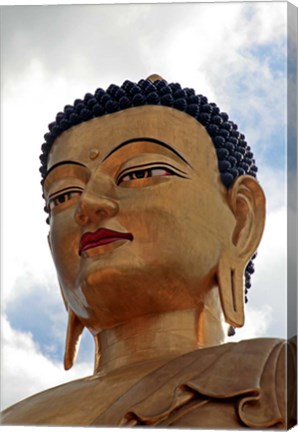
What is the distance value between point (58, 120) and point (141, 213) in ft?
3.15

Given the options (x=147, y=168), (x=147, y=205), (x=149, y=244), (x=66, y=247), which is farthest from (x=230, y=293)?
(x=66, y=247)

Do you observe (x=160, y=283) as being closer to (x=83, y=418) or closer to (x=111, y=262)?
(x=111, y=262)

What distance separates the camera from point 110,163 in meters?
9.73

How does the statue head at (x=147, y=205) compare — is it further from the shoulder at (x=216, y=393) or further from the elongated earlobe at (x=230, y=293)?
the shoulder at (x=216, y=393)

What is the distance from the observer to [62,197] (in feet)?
32.7

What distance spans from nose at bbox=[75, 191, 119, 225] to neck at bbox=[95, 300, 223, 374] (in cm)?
58

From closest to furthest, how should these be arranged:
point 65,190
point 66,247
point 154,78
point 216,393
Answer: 1. point 216,393
2. point 66,247
3. point 65,190
4. point 154,78

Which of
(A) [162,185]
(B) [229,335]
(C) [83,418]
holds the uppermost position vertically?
(A) [162,185]

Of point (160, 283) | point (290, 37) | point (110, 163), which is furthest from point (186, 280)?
point (290, 37)

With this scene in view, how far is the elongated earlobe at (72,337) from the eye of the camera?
10.0m

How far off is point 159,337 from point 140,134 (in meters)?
1.13

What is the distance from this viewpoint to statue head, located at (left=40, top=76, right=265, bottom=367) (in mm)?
9516

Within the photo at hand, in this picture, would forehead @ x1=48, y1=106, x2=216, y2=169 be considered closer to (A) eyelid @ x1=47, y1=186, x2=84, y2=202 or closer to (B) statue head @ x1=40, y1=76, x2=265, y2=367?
(B) statue head @ x1=40, y1=76, x2=265, y2=367

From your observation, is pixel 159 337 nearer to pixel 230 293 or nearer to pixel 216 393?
pixel 230 293
